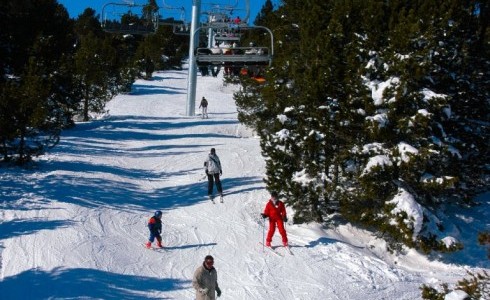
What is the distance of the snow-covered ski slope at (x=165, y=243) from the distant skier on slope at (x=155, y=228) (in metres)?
0.29

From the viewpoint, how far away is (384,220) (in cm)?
1428

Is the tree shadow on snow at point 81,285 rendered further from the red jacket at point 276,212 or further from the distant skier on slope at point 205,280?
the red jacket at point 276,212

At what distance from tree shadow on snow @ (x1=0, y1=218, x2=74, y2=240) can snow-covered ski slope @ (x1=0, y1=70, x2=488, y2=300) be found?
0.03 meters

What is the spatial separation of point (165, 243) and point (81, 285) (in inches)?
131

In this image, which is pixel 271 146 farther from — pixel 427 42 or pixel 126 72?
pixel 126 72

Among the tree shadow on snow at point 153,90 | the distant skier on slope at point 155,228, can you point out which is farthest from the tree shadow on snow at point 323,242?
the tree shadow on snow at point 153,90

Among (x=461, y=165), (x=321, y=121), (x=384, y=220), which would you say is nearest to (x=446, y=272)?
(x=384, y=220)

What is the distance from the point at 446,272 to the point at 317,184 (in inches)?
173

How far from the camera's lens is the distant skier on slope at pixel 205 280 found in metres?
8.92

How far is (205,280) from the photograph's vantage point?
29.5 ft

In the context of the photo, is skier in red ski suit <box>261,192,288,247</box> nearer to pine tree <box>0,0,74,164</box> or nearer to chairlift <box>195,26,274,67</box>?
pine tree <box>0,0,74,164</box>

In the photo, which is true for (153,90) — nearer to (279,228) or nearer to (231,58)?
(231,58)

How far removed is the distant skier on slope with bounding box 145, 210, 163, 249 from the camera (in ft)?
43.0

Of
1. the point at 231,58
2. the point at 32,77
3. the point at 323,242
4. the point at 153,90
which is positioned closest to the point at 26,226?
the point at 32,77
